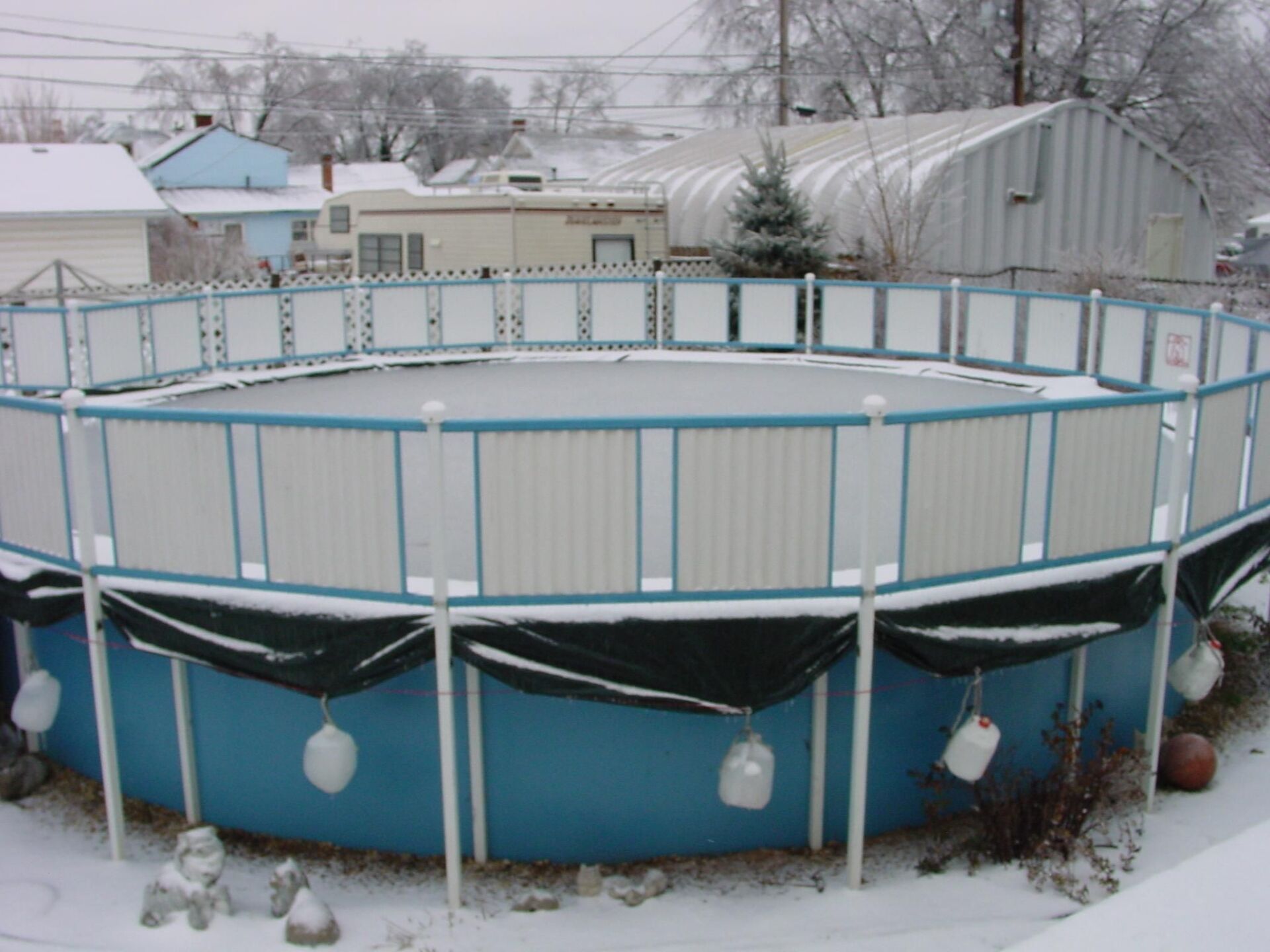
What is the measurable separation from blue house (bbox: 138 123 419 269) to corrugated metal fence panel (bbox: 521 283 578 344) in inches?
1000

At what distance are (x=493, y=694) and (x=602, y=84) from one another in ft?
199

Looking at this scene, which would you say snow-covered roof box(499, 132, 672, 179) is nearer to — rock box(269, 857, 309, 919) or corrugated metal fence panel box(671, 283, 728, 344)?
corrugated metal fence panel box(671, 283, 728, 344)

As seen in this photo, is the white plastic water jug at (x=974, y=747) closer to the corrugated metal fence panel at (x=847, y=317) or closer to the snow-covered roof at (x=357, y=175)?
the corrugated metal fence panel at (x=847, y=317)

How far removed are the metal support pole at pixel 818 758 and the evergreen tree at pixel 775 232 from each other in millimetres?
13638

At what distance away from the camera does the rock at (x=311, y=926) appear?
5441mm

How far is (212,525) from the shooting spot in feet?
19.3

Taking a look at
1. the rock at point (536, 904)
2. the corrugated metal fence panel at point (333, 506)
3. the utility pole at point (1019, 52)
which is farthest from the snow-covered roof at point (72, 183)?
the rock at point (536, 904)

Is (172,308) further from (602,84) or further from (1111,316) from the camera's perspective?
(602,84)

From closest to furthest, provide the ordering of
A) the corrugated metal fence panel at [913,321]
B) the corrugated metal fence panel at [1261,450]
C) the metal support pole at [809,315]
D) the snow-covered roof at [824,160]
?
the corrugated metal fence panel at [1261,450] < the corrugated metal fence panel at [913,321] < the metal support pole at [809,315] < the snow-covered roof at [824,160]

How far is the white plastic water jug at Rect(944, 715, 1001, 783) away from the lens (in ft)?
19.6

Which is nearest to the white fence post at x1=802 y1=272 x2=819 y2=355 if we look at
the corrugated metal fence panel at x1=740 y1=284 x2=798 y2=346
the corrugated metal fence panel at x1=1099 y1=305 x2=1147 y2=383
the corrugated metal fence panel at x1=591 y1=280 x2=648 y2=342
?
the corrugated metal fence panel at x1=740 y1=284 x2=798 y2=346

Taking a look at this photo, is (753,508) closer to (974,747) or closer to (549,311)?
(974,747)

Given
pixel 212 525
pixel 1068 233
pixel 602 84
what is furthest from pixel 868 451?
pixel 602 84

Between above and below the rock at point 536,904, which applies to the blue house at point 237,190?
above
